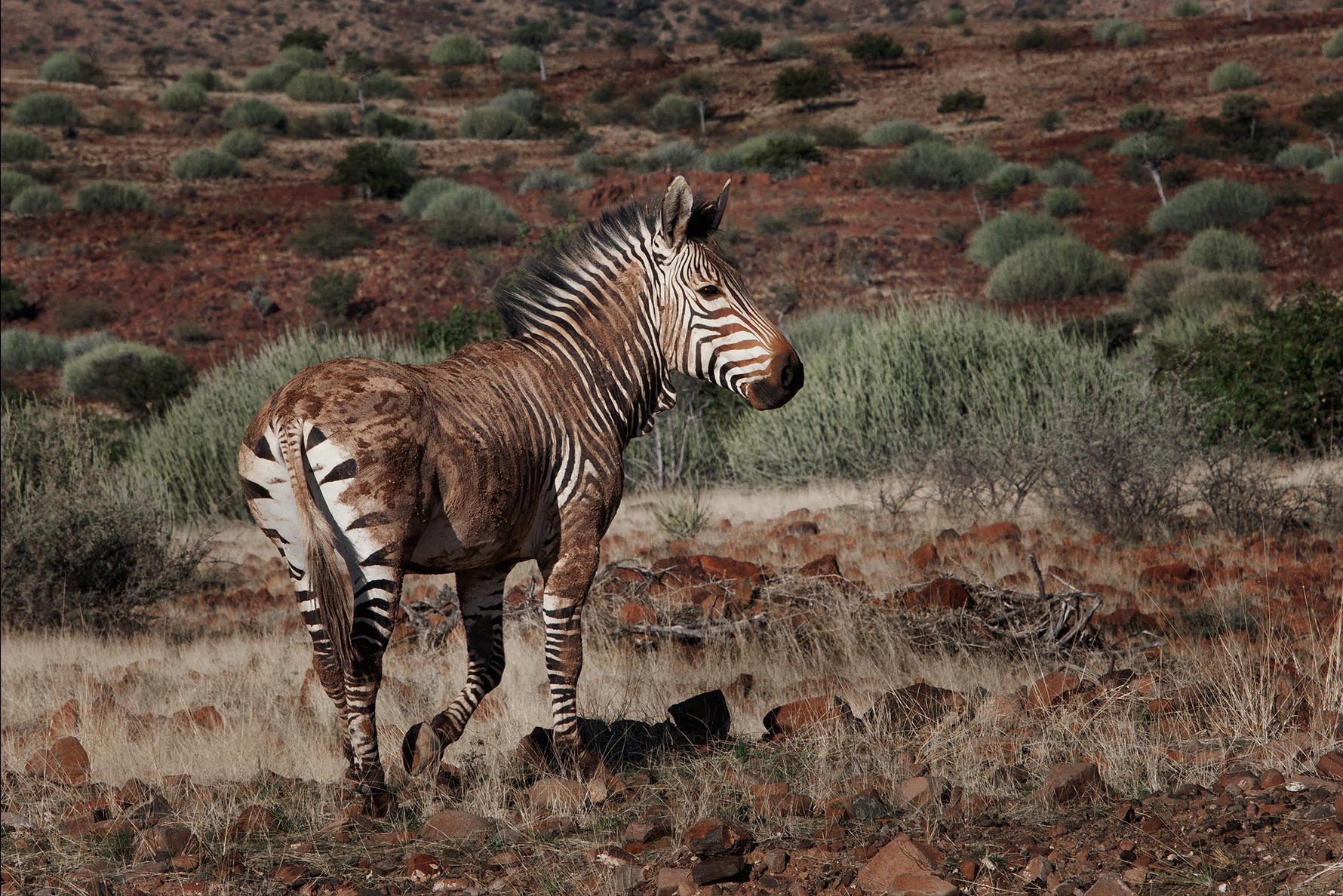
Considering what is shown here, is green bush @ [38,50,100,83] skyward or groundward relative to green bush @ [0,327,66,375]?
skyward

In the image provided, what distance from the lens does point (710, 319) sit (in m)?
5.67

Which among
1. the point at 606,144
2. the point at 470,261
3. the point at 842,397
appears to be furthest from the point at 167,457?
the point at 606,144

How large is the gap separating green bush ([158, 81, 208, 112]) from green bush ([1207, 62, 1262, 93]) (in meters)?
44.7

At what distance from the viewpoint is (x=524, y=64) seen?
7256 centimetres

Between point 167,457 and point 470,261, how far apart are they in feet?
62.6

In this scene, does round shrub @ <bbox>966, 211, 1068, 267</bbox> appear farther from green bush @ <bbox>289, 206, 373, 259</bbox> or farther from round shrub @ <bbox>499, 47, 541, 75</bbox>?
round shrub @ <bbox>499, 47, 541, 75</bbox>

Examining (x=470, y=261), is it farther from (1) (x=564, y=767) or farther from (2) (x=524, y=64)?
(2) (x=524, y=64)

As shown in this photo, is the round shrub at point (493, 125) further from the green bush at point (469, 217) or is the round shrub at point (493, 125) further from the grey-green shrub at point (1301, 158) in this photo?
the grey-green shrub at point (1301, 158)

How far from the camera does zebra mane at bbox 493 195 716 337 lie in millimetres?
5953

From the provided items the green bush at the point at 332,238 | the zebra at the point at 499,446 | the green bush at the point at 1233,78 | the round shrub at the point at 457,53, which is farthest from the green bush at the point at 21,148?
the zebra at the point at 499,446

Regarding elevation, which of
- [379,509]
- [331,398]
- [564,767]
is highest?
[331,398]

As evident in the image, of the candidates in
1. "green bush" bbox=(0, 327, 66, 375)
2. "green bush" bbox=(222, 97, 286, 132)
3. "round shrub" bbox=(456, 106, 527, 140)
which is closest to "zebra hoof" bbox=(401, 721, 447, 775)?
"green bush" bbox=(0, 327, 66, 375)

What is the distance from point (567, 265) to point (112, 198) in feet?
137

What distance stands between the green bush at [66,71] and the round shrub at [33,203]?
23551 millimetres
